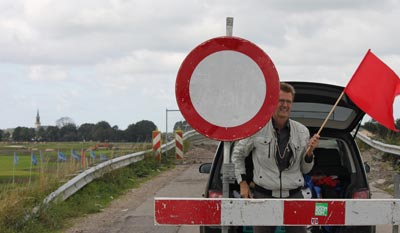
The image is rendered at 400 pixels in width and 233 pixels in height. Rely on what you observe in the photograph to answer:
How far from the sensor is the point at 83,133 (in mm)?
19656

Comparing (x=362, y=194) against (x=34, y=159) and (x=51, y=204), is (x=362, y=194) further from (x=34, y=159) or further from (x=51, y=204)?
(x=34, y=159)

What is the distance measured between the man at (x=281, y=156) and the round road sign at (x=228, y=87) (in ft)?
2.67

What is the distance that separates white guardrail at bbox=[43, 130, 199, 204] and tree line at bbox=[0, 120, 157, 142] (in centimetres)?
156

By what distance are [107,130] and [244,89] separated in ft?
63.3

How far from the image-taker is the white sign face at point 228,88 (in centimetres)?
399

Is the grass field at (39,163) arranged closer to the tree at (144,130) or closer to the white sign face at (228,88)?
the tree at (144,130)

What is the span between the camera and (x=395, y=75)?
4.51m

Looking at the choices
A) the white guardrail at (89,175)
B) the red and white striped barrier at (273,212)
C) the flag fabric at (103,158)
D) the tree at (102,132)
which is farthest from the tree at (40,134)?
the red and white striped barrier at (273,212)

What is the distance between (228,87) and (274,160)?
3.37 ft

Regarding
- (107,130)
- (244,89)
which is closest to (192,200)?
(244,89)

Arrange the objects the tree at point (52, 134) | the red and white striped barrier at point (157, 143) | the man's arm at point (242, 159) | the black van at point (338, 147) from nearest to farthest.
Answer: the man's arm at point (242, 159)
the black van at point (338, 147)
the tree at point (52, 134)
the red and white striped barrier at point (157, 143)

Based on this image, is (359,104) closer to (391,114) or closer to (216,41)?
(391,114)

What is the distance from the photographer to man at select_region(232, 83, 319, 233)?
477 centimetres

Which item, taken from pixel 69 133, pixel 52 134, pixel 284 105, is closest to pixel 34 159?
pixel 52 134
